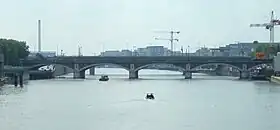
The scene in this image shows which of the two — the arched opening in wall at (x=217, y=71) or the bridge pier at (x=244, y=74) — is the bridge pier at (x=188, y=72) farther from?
the arched opening in wall at (x=217, y=71)

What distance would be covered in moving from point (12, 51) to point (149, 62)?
63.5 ft

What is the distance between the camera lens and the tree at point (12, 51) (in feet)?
311

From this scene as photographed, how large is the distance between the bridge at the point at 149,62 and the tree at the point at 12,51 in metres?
1.69

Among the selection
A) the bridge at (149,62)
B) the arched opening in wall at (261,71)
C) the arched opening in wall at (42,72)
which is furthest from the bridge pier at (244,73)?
the arched opening in wall at (42,72)

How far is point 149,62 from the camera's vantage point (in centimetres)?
10312

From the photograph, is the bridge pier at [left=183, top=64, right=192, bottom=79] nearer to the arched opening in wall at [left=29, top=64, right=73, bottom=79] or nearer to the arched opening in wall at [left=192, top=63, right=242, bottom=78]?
the arched opening in wall at [left=29, top=64, right=73, bottom=79]

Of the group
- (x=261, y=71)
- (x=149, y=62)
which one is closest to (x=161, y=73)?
(x=149, y=62)

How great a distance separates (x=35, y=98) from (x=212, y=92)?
17386mm

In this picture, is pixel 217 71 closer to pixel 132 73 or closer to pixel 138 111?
pixel 132 73

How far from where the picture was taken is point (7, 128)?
1398 inches

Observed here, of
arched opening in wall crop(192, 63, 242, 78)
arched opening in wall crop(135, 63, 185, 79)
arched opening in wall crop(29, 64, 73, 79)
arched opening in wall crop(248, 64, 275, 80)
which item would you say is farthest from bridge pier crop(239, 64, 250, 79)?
arched opening in wall crop(29, 64, 73, 79)

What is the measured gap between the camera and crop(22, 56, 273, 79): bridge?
4003 inches

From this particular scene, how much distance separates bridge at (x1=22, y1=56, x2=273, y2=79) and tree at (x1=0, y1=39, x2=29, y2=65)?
1691mm

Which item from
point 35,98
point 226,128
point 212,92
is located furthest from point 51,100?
point 226,128
